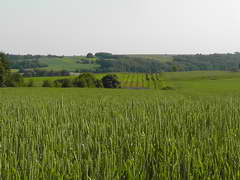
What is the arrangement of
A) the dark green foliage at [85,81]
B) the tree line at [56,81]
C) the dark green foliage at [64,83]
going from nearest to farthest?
the tree line at [56,81] → the dark green foliage at [85,81] → the dark green foliage at [64,83]

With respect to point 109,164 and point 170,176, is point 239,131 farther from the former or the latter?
point 109,164

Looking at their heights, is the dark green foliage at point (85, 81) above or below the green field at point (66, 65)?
below

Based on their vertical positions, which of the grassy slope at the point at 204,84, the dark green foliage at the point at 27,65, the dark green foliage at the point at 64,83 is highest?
the dark green foliage at the point at 27,65

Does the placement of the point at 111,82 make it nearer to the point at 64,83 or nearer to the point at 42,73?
the point at 64,83

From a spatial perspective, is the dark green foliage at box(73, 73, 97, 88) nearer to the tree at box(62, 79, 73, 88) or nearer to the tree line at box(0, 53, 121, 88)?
the tree line at box(0, 53, 121, 88)

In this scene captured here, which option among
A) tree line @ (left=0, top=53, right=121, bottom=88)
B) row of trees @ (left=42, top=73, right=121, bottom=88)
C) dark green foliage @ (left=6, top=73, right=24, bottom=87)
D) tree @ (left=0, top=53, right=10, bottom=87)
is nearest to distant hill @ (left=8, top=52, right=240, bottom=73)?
row of trees @ (left=42, top=73, right=121, bottom=88)

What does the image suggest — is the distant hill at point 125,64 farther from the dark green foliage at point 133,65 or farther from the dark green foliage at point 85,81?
the dark green foliage at point 85,81

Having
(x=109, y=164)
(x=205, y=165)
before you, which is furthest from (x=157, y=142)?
(x=109, y=164)

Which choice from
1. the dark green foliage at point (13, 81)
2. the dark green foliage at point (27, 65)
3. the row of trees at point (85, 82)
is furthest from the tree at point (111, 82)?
the dark green foliage at point (27, 65)

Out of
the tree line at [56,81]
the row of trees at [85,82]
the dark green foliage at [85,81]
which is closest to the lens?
the tree line at [56,81]

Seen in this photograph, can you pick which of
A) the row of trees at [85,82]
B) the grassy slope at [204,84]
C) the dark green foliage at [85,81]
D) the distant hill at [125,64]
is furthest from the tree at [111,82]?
the distant hill at [125,64]

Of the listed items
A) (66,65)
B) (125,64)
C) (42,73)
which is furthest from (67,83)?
(125,64)

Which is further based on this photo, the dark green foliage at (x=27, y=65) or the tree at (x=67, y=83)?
the dark green foliage at (x=27, y=65)

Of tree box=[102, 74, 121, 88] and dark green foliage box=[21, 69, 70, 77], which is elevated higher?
dark green foliage box=[21, 69, 70, 77]
